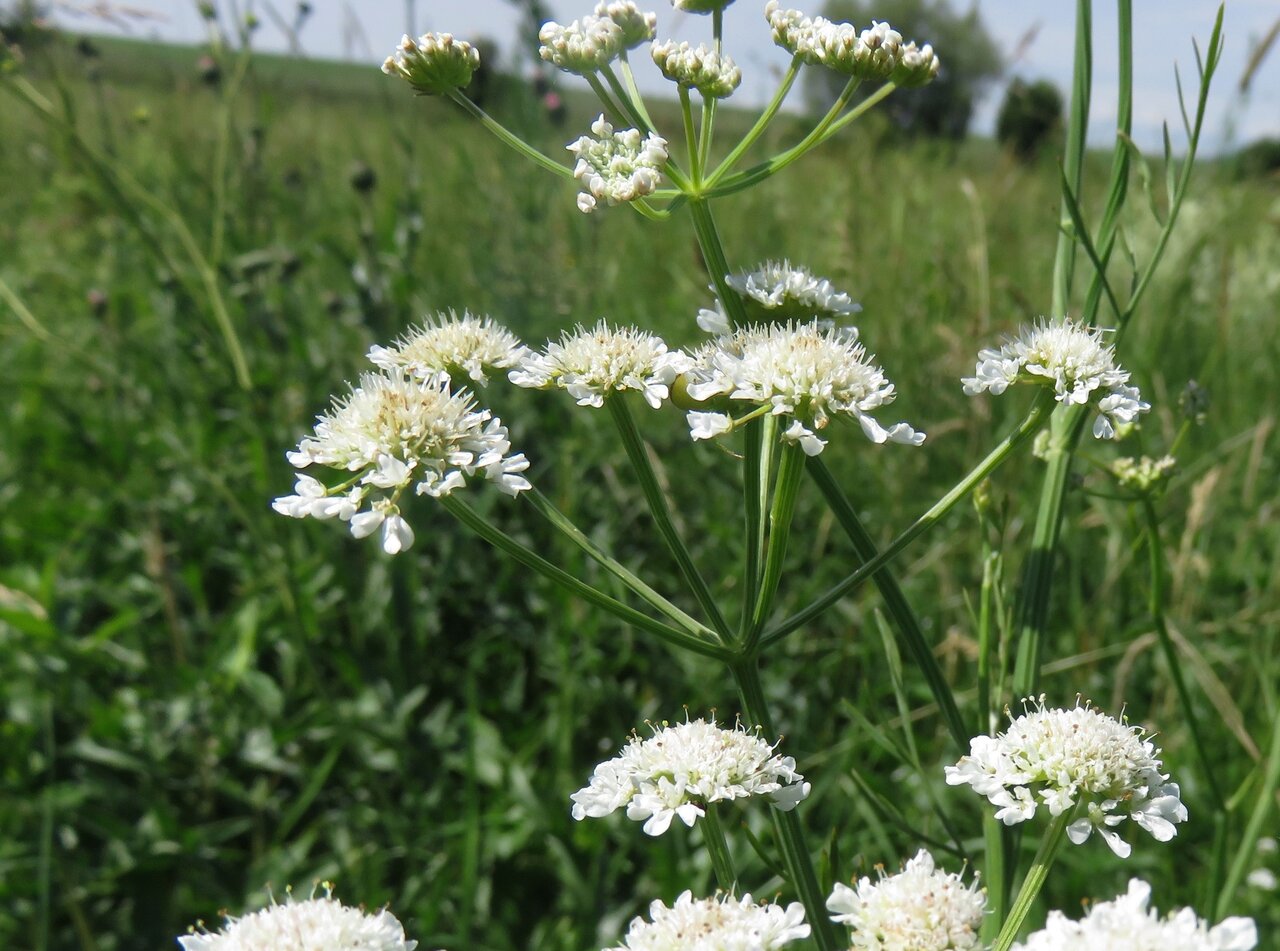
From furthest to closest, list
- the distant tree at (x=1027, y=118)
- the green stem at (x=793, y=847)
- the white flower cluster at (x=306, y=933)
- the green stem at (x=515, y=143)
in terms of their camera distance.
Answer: the distant tree at (x=1027, y=118), the green stem at (x=515, y=143), the green stem at (x=793, y=847), the white flower cluster at (x=306, y=933)

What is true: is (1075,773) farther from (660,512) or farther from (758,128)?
(758,128)

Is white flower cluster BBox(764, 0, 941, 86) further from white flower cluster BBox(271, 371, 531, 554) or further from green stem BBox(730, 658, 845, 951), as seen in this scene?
green stem BBox(730, 658, 845, 951)

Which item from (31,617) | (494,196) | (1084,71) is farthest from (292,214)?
(1084,71)

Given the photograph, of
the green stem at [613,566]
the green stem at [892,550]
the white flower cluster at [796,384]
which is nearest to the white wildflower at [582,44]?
the white flower cluster at [796,384]

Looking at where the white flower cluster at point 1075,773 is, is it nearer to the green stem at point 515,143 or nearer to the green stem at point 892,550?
the green stem at point 892,550

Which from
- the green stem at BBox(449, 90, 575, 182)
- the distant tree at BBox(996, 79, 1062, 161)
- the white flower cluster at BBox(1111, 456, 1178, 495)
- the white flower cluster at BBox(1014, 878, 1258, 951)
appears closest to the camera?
the white flower cluster at BBox(1014, 878, 1258, 951)

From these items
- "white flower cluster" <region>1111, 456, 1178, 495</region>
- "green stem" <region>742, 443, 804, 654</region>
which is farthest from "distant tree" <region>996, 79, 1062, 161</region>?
"green stem" <region>742, 443, 804, 654</region>
